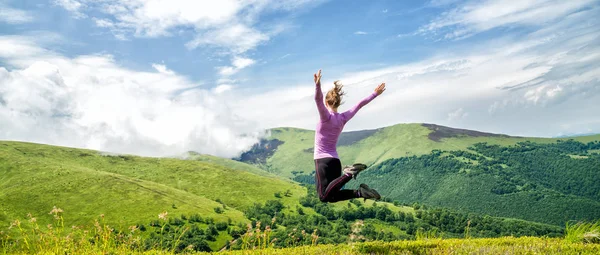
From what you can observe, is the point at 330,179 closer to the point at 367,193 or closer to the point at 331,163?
the point at 331,163

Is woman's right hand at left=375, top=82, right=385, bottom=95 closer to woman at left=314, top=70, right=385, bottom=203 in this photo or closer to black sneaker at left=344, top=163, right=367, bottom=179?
woman at left=314, top=70, right=385, bottom=203

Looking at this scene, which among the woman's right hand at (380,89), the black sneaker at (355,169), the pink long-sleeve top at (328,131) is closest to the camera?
the black sneaker at (355,169)

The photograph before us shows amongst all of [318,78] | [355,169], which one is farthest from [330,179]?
[318,78]

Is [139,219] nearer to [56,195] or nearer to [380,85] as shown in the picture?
[56,195]

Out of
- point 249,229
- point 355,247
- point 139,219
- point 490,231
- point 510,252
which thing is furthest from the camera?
point 490,231

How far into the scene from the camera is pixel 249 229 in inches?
351

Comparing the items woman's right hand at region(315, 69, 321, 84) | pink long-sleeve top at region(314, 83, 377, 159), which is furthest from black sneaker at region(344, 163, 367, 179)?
woman's right hand at region(315, 69, 321, 84)

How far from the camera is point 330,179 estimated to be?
1086cm

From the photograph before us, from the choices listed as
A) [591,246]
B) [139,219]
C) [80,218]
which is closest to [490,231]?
[139,219]

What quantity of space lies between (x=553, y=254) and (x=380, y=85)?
6118 mm

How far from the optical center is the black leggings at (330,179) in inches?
420

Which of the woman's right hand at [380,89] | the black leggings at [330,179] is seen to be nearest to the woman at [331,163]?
the black leggings at [330,179]

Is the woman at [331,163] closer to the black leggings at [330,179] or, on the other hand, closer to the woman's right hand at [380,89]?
the black leggings at [330,179]

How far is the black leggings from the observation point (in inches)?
420
